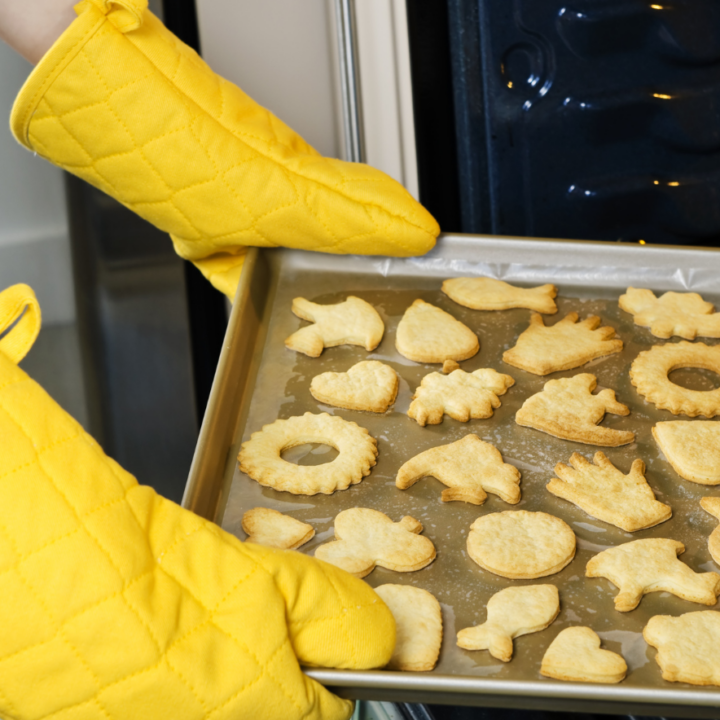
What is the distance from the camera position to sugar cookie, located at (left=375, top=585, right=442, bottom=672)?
0.75m

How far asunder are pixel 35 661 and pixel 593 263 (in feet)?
3.08

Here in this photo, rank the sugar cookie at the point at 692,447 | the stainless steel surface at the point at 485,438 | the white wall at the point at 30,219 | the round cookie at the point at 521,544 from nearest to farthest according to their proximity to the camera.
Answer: the stainless steel surface at the point at 485,438
the round cookie at the point at 521,544
the sugar cookie at the point at 692,447
the white wall at the point at 30,219

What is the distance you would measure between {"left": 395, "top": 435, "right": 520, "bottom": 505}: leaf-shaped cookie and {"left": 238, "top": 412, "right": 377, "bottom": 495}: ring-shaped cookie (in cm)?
5

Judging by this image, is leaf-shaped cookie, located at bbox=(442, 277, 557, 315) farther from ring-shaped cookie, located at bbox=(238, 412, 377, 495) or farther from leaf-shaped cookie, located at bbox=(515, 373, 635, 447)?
ring-shaped cookie, located at bbox=(238, 412, 377, 495)

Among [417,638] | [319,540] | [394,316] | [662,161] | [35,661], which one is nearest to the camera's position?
[35,661]

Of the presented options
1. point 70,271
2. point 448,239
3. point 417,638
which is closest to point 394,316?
point 448,239

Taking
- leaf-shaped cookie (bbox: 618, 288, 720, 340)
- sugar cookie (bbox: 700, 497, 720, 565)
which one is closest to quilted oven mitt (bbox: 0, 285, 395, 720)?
sugar cookie (bbox: 700, 497, 720, 565)

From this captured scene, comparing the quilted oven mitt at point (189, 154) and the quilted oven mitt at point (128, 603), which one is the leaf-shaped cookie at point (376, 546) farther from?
the quilted oven mitt at point (189, 154)

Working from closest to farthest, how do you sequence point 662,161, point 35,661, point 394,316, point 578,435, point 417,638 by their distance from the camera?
1. point 35,661
2. point 417,638
3. point 578,435
4. point 394,316
5. point 662,161

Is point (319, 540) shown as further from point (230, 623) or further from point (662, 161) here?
point (662, 161)

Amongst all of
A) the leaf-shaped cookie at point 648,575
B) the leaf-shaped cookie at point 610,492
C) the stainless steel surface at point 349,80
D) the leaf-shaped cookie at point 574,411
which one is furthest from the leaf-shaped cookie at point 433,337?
the stainless steel surface at point 349,80

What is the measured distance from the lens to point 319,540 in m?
0.87

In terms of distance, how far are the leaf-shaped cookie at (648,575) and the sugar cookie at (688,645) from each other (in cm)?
2

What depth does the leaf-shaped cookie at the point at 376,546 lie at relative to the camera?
2.75 ft
